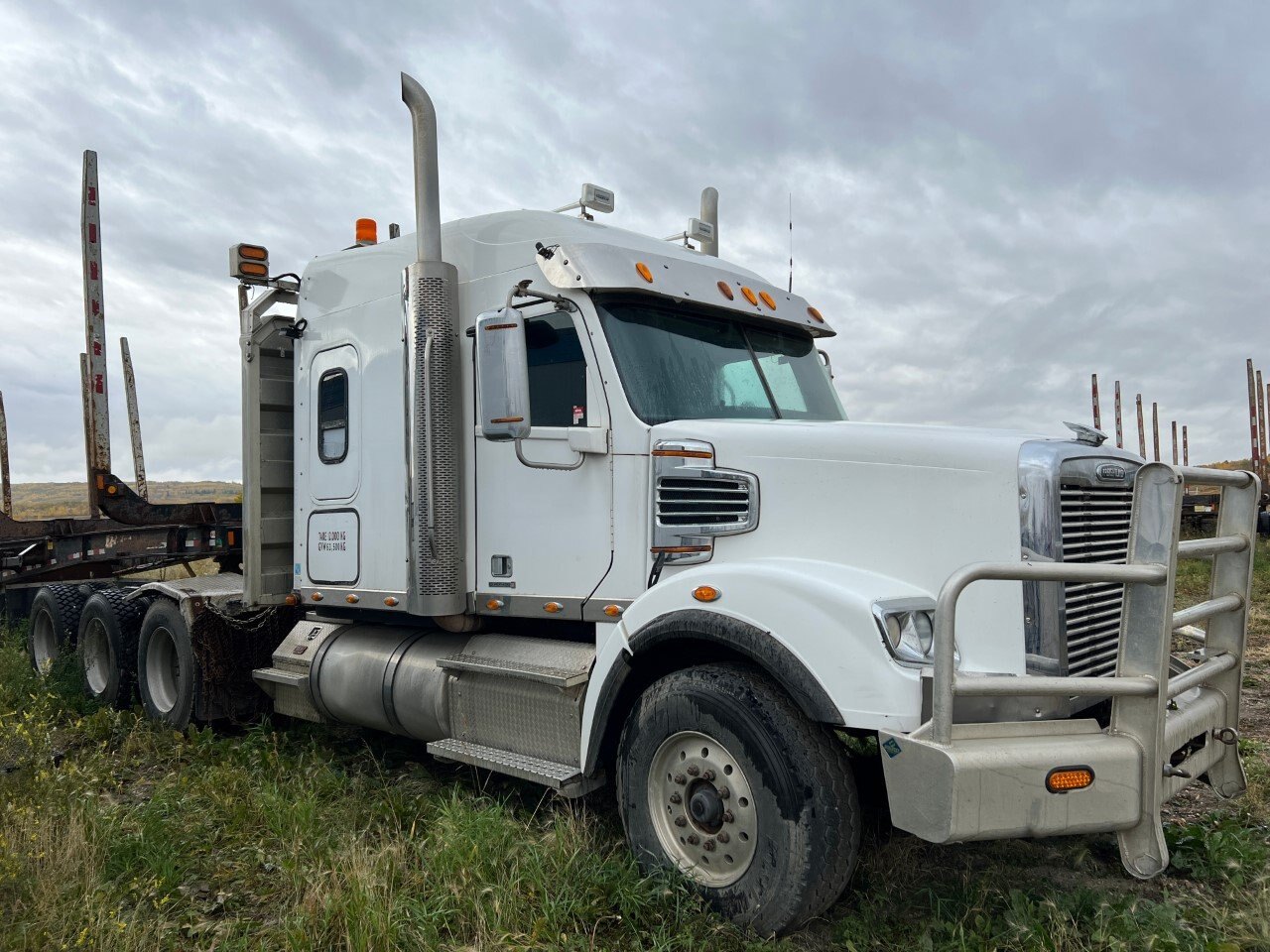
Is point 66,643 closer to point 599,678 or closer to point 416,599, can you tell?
point 416,599

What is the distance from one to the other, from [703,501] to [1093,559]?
59.0 inches

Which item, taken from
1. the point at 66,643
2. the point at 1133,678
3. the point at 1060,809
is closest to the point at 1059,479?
the point at 1133,678

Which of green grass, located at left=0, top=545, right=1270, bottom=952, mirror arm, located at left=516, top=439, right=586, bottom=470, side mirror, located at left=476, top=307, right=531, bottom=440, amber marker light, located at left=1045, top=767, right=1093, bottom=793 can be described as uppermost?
side mirror, located at left=476, top=307, right=531, bottom=440

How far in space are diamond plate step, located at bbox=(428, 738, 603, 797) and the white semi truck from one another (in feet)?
0.06

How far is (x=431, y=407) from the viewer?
493cm

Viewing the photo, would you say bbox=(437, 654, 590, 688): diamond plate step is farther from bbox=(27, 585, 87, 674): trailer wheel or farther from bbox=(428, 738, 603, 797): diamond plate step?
bbox=(27, 585, 87, 674): trailer wheel

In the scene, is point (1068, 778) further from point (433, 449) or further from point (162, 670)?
point (162, 670)

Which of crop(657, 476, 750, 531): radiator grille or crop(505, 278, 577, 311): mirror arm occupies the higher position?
crop(505, 278, 577, 311): mirror arm

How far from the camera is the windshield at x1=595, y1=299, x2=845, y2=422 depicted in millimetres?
4379

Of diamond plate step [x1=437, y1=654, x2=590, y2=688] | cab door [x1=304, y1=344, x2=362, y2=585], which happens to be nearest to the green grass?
diamond plate step [x1=437, y1=654, x2=590, y2=688]

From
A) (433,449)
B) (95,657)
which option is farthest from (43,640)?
(433,449)

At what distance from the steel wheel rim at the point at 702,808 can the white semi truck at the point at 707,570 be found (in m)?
0.01

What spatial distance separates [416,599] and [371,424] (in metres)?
1.15

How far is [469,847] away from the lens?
400 cm
